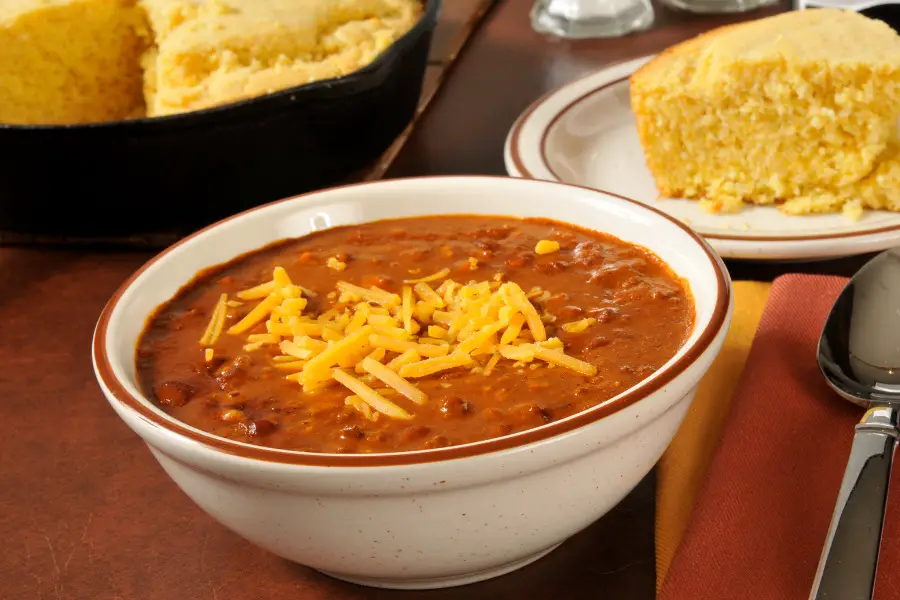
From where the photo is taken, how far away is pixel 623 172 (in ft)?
6.57

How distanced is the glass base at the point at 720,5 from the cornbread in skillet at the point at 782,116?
0.93m

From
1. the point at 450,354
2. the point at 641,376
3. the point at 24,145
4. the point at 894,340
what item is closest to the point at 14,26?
the point at 24,145

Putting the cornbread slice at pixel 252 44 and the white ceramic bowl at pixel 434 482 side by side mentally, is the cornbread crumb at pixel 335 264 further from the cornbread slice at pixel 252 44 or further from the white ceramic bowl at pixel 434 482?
the cornbread slice at pixel 252 44

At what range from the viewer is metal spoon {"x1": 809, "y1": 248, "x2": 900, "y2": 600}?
87 cm

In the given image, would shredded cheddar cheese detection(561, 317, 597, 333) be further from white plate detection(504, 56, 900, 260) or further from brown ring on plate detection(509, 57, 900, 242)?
white plate detection(504, 56, 900, 260)

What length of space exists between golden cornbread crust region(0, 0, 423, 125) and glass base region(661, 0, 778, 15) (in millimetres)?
1058

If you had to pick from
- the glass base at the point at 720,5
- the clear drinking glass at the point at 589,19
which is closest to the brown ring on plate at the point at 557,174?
the clear drinking glass at the point at 589,19

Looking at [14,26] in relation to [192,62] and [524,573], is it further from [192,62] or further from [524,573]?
[524,573]

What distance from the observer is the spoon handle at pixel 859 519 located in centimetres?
85

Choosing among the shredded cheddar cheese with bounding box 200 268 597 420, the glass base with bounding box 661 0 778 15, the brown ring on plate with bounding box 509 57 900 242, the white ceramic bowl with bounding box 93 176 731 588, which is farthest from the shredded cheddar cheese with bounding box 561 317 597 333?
the glass base with bounding box 661 0 778 15

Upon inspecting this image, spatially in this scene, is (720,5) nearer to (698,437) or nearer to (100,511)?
(698,437)

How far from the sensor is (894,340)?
4.01 feet

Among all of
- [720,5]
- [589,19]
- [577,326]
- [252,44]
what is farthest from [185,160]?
[720,5]

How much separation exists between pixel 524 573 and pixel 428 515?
0.20 m
